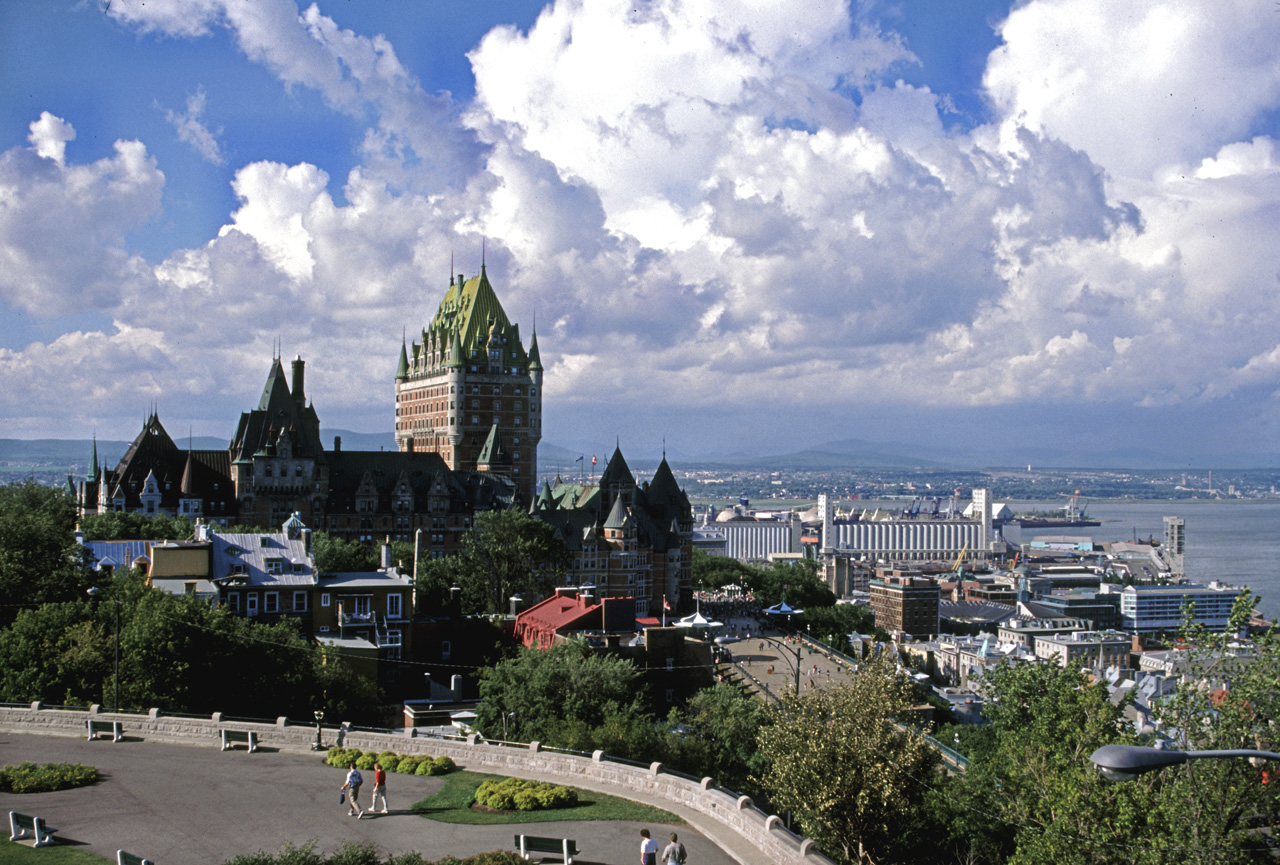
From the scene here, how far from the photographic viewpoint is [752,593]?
15262 cm

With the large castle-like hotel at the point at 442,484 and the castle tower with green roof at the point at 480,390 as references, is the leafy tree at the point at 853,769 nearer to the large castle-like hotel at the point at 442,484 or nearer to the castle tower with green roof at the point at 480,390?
the large castle-like hotel at the point at 442,484

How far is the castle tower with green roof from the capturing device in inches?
4966

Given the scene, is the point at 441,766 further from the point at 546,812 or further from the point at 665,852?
the point at 665,852

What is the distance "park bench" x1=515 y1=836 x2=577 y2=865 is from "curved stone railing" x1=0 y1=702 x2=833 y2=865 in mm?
4850

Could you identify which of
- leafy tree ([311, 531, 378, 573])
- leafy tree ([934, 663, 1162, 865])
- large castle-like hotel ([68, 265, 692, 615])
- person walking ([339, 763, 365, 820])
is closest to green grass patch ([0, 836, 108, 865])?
person walking ([339, 763, 365, 820])

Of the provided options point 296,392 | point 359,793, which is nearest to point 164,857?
point 359,793

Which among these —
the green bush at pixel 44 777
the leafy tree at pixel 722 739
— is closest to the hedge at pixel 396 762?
the green bush at pixel 44 777

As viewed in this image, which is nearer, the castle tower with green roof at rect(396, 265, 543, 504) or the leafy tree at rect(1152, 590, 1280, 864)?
the leafy tree at rect(1152, 590, 1280, 864)

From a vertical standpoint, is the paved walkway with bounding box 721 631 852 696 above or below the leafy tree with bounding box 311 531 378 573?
below

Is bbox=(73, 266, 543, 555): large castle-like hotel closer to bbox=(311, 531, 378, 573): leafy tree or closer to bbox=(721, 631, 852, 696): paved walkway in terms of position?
bbox=(311, 531, 378, 573): leafy tree

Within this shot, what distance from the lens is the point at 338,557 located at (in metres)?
84.0

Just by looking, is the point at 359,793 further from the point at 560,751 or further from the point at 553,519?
the point at 553,519

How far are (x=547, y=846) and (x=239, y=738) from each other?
15143 millimetres

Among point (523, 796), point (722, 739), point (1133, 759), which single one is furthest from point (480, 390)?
point (1133, 759)
